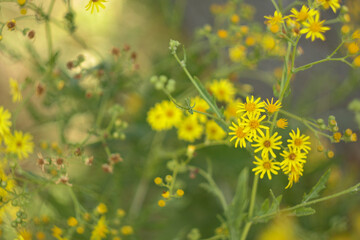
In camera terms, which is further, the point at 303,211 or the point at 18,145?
the point at 18,145

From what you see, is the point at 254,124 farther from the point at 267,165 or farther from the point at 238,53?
the point at 238,53

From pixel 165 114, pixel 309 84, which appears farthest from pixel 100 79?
pixel 309 84

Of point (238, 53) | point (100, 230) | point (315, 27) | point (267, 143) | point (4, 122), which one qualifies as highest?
point (238, 53)

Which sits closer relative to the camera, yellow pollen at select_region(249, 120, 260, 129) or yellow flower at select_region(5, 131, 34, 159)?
yellow pollen at select_region(249, 120, 260, 129)

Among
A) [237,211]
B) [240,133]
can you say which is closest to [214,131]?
[237,211]

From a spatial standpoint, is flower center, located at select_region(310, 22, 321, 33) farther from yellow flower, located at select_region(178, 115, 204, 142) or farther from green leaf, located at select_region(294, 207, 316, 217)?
yellow flower, located at select_region(178, 115, 204, 142)

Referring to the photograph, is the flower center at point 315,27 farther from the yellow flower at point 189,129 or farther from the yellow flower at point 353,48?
the yellow flower at point 189,129

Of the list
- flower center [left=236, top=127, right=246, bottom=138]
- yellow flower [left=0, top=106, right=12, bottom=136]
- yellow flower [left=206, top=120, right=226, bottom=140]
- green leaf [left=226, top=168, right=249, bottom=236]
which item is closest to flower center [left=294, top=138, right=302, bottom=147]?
flower center [left=236, top=127, right=246, bottom=138]

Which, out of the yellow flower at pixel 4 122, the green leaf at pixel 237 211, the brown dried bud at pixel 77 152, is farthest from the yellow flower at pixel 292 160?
the yellow flower at pixel 4 122

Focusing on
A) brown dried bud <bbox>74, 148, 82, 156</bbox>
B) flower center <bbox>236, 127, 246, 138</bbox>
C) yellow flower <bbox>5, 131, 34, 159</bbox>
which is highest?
yellow flower <bbox>5, 131, 34, 159</bbox>

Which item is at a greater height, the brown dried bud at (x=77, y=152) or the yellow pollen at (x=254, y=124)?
the brown dried bud at (x=77, y=152)

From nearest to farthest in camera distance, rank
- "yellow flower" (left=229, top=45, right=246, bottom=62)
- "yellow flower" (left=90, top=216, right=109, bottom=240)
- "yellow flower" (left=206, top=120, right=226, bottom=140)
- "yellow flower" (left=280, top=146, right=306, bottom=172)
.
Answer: "yellow flower" (left=280, top=146, right=306, bottom=172) → "yellow flower" (left=90, top=216, right=109, bottom=240) → "yellow flower" (left=206, top=120, right=226, bottom=140) → "yellow flower" (left=229, top=45, right=246, bottom=62)

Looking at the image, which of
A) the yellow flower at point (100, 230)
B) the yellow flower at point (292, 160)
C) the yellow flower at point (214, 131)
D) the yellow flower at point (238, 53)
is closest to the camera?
the yellow flower at point (292, 160)
